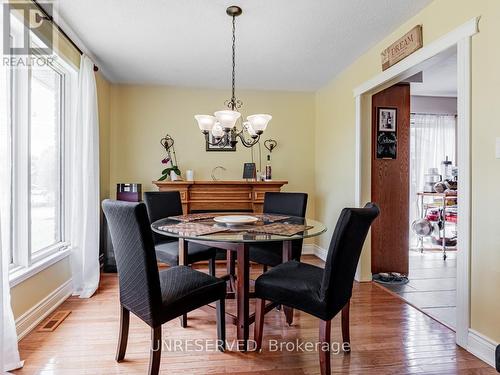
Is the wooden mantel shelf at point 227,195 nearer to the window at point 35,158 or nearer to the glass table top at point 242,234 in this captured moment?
the window at point 35,158

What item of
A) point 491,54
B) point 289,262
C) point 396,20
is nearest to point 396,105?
point 396,20

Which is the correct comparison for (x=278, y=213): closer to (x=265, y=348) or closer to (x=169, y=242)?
(x=169, y=242)

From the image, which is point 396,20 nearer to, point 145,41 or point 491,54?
point 491,54

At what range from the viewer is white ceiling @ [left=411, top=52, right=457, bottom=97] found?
3571mm

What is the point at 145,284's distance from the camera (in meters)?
1.55

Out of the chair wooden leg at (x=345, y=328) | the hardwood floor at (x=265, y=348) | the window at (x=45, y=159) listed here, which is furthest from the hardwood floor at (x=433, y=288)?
the window at (x=45, y=159)

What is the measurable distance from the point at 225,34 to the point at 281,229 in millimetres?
1774

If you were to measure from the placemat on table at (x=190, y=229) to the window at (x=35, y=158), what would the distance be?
3.00 feet

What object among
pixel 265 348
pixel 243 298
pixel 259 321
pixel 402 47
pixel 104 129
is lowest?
pixel 265 348

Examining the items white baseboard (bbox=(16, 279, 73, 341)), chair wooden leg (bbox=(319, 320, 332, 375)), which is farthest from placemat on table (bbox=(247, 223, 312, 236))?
white baseboard (bbox=(16, 279, 73, 341))

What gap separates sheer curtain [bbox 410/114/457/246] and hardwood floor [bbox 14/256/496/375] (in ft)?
10.5

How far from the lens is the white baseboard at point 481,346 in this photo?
5.85ft

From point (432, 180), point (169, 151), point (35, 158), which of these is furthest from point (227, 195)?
point (432, 180)

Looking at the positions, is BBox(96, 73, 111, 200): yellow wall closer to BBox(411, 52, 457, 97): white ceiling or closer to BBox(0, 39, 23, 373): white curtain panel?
BBox(0, 39, 23, 373): white curtain panel
